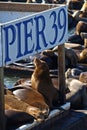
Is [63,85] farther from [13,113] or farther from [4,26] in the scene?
[4,26]

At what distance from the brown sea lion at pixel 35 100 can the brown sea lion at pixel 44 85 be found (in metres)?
0.11

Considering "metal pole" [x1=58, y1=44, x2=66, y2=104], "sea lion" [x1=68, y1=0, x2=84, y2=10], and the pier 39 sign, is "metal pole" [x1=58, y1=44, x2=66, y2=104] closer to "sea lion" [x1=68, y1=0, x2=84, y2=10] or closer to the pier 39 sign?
the pier 39 sign

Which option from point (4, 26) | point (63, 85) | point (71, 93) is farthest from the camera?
point (71, 93)

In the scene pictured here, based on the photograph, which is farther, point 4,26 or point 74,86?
point 74,86

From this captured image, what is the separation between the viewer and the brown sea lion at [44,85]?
676cm

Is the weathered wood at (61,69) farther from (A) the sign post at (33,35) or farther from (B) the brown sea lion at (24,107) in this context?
(B) the brown sea lion at (24,107)

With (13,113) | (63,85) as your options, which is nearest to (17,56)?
(13,113)

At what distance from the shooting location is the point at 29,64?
519 inches

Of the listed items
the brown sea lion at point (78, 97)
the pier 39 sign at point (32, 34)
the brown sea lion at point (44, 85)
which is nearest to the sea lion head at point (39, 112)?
the brown sea lion at point (44, 85)

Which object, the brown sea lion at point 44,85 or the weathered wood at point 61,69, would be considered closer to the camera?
the weathered wood at point 61,69

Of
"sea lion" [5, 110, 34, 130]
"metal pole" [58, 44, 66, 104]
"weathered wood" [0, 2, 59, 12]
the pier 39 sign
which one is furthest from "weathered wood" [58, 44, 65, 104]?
"sea lion" [5, 110, 34, 130]

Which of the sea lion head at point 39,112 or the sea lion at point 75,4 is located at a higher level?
the sea lion head at point 39,112

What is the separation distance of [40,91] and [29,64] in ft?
21.0

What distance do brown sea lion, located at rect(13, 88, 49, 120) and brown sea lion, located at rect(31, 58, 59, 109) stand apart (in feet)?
0.35
